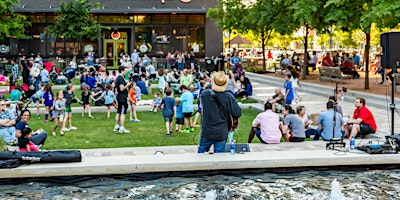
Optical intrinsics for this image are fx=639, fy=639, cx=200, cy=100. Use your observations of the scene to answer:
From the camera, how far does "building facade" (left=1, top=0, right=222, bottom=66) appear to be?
4469 cm

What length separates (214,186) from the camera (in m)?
10.4

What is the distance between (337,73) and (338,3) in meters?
6.30

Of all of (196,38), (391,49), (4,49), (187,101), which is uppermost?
(196,38)

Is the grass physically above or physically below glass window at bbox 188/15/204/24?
below

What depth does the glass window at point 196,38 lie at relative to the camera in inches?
1852

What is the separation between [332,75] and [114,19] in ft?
62.6

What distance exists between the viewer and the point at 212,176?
35.7 feet

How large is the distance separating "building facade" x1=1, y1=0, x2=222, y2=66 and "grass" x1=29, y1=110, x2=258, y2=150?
974 inches

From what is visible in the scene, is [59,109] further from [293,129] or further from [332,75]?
[332,75]

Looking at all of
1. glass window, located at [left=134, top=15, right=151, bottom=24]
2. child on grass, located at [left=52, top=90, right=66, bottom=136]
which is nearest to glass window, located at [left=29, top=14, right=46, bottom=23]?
glass window, located at [left=134, top=15, right=151, bottom=24]

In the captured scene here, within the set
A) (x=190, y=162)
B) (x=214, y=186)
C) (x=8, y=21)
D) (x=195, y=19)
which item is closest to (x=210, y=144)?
(x=190, y=162)

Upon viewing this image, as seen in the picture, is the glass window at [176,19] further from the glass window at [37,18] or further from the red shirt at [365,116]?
the red shirt at [365,116]

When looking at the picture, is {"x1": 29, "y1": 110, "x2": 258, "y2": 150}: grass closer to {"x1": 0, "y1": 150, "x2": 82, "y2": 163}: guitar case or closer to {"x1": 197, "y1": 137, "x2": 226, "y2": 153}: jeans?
{"x1": 197, "y1": 137, "x2": 226, "y2": 153}: jeans

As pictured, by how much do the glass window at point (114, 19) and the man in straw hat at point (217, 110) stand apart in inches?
1377
